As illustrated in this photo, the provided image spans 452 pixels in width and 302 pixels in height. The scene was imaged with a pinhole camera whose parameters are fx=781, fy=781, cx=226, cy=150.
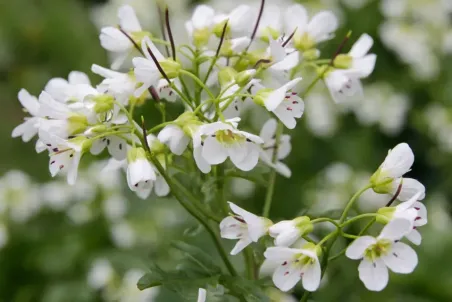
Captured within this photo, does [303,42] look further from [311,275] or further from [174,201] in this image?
[174,201]

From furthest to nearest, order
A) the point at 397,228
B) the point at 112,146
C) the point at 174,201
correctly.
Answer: the point at 174,201
the point at 112,146
the point at 397,228

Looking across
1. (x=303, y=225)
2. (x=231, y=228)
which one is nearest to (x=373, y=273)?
(x=303, y=225)

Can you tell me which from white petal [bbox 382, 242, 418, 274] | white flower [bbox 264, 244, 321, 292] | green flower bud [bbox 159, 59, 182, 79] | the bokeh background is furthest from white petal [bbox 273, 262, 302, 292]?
the bokeh background

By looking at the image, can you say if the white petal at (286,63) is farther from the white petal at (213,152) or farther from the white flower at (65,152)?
the white flower at (65,152)

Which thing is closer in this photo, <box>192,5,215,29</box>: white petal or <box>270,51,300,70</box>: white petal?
<box>270,51,300,70</box>: white petal

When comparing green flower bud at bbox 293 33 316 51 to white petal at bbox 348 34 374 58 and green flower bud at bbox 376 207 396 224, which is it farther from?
green flower bud at bbox 376 207 396 224

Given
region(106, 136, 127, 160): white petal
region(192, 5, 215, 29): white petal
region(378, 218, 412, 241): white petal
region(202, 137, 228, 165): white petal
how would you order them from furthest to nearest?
1. region(192, 5, 215, 29): white petal
2. region(106, 136, 127, 160): white petal
3. region(202, 137, 228, 165): white petal
4. region(378, 218, 412, 241): white petal

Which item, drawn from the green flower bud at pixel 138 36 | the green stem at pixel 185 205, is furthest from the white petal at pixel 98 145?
the green flower bud at pixel 138 36
